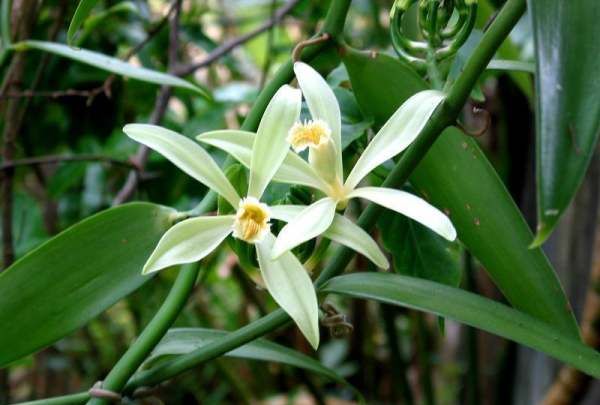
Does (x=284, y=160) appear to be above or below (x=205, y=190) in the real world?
above

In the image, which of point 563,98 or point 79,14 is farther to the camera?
point 79,14

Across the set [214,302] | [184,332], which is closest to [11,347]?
[184,332]

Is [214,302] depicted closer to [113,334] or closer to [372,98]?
[113,334]

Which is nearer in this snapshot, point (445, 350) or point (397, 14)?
point (397, 14)

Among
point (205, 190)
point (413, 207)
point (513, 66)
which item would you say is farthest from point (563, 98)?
point (205, 190)

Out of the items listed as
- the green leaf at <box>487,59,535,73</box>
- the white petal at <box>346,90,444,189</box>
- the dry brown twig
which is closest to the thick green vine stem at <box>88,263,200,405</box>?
the white petal at <box>346,90,444,189</box>

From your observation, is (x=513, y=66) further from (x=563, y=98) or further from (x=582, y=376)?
(x=582, y=376)

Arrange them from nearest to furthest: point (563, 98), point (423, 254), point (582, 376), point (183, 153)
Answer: point (563, 98)
point (183, 153)
point (423, 254)
point (582, 376)

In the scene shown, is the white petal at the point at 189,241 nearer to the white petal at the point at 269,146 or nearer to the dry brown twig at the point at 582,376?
the white petal at the point at 269,146
